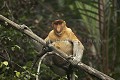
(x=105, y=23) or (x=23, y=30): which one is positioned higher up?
(x=23, y=30)

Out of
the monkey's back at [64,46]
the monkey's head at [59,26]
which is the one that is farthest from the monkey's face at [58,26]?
the monkey's back at [64,46]

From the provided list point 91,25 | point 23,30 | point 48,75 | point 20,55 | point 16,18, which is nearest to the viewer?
point 23,30

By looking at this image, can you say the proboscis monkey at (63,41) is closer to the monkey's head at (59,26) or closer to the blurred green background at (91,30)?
the monkey's head at (59,26)

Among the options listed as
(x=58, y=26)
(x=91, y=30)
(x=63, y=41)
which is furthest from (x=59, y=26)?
(x=91, y=30)

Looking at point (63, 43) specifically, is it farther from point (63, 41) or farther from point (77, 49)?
point (77, 49)

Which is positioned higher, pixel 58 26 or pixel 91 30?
pixel 58 26

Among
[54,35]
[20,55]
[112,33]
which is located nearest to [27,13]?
[20,55]

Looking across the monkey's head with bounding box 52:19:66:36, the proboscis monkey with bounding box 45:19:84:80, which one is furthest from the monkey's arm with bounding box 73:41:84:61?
the monkey's head with bounding box 52:19:66:36

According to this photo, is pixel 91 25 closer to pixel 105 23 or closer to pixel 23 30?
pixel 105 23

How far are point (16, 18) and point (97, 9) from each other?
126cm

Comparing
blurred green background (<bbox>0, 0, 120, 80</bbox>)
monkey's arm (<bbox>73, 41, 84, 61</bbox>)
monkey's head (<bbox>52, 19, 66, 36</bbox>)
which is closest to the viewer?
monkey's arm (<bbox>73, 41, 84, 61</bbox>)

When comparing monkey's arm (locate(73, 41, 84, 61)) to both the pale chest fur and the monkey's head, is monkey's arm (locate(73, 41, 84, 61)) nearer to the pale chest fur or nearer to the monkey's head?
the pale chest fur

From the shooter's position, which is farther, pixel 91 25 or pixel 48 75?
pixel 91 25

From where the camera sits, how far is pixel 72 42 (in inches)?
161
